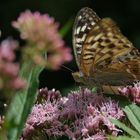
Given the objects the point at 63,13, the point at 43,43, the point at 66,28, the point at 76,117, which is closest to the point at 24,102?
the point at 76,117

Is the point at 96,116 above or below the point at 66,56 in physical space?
above

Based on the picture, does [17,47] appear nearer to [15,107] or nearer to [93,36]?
[15,107]

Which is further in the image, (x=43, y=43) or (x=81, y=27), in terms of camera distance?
(x=81, y=27)

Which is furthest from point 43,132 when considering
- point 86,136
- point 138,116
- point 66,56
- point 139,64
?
point 66,56

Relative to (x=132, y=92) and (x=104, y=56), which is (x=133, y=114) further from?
(x=104, y=56)

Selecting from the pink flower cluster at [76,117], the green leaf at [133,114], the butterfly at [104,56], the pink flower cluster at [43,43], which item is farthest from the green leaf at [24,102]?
the butterfly at [104,56]

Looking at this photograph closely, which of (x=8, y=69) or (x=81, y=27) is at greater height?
(x=81, y=27)
